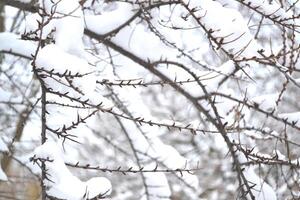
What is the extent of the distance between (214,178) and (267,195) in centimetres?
741

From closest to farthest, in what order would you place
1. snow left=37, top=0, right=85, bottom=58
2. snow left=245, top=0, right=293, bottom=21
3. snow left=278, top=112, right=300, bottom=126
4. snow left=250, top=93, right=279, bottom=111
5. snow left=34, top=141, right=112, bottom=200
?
1. snow left=34, top=141, right=112, bottom=200
2. snow left=37, top=0, right=85, bottom=58
3. snow left=245, top=0, right=293, bottom=21
4. snow left=278, top=112, right=300, bottom=126
5. snow left=250, top=93, right=279, bottom=111

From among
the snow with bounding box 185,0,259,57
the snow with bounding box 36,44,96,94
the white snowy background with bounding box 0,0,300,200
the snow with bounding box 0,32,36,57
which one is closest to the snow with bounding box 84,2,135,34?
the white snowy background with bounding box 0,0,300,200

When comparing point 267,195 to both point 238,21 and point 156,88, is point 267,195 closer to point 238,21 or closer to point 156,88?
point 238,21

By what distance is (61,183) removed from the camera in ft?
5.92

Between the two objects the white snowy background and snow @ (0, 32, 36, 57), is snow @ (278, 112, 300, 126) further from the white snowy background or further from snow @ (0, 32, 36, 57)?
snow @ (0, 32, 36, 57)

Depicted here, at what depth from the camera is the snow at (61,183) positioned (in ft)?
5.82

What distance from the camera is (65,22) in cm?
193

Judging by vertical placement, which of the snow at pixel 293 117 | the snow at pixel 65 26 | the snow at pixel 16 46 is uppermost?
the snow at pixel 16 46

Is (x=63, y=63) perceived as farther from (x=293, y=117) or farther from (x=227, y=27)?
(x=293, y=117)

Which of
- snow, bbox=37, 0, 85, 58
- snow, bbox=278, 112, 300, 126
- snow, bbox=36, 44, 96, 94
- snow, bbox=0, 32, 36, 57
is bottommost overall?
snow, bbox=36, 44, 96, 94

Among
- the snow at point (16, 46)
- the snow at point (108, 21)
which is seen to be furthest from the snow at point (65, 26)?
the snow at point (16, 46)

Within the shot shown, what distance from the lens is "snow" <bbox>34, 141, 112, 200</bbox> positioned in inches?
69.8

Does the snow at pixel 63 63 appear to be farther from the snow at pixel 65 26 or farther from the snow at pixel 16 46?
the snow at pixel 16 46

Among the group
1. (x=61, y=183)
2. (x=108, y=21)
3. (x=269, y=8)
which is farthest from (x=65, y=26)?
(x=108, y=21)
